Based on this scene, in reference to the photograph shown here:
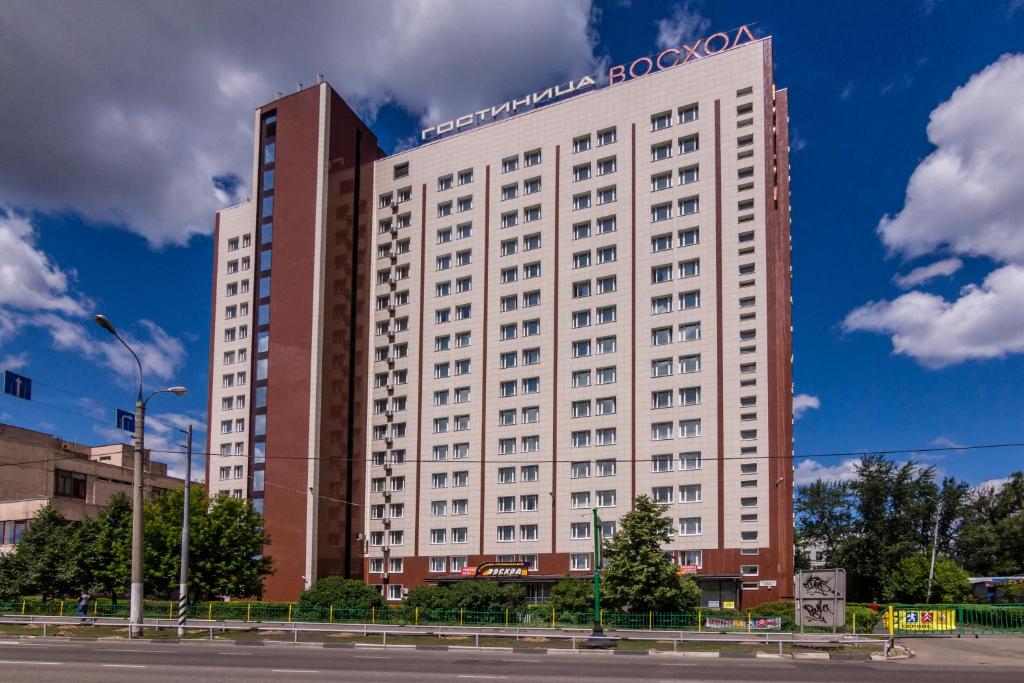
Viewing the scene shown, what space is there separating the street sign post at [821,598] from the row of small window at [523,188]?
53.1 m

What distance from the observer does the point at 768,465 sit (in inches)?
2603

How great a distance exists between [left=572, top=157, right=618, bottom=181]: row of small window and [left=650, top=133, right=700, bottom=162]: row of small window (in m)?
3.64

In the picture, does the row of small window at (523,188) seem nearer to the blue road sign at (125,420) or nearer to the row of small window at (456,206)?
the row of small window at (456,206)

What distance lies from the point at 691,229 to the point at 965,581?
133 ft

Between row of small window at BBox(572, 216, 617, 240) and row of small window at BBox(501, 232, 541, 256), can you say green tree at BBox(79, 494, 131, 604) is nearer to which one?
row of small window at BBox(501, 232, 541, 256)

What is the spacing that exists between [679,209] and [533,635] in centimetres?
4379

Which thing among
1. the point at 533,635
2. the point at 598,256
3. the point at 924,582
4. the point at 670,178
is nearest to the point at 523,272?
the point at 598,256

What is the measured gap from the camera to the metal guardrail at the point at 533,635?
3716 cm

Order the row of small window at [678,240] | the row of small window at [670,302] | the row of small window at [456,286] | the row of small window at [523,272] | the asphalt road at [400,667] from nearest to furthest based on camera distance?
the asphalt road at [400,667], the row of small window at [670,302], the row of small window at [678,240], the row of small window at [523,272], the row of small window at [456,286]

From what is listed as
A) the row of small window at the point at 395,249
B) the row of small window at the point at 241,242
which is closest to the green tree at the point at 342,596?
the row of small window at the point at 395,249

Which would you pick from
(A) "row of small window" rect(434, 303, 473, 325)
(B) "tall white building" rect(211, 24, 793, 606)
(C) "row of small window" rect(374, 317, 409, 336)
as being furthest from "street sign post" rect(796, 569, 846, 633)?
(C) "row of small window" rect(374, 317, 409, 336)

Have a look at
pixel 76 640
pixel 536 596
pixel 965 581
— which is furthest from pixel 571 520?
pixel 76 640

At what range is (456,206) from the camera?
85.1m

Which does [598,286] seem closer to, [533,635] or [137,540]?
[533,635]
